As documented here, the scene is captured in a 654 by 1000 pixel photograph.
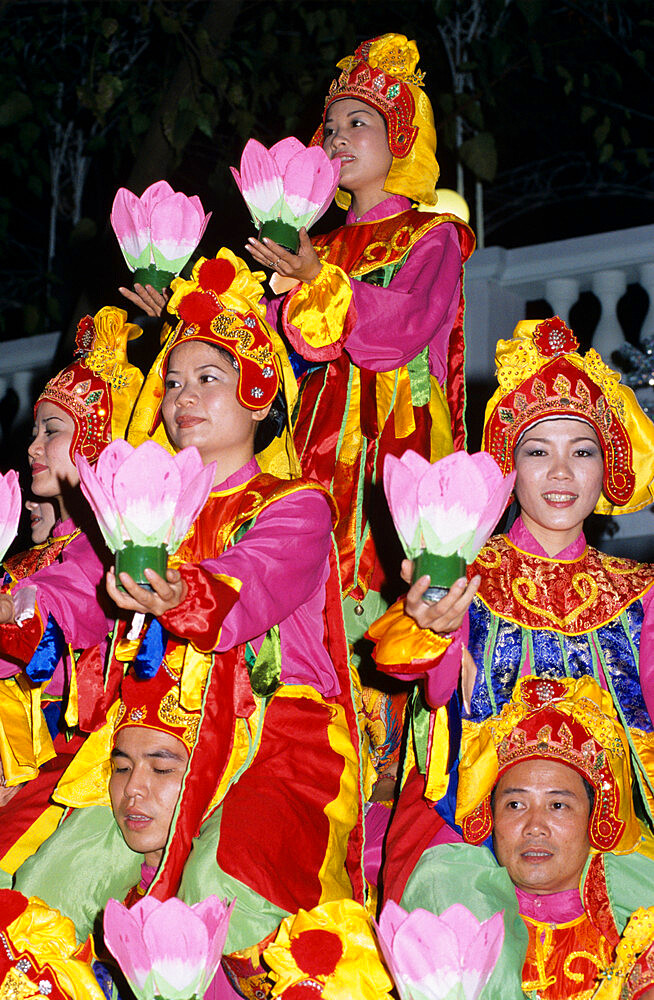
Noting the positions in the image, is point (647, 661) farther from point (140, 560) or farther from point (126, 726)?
point (140, 560)

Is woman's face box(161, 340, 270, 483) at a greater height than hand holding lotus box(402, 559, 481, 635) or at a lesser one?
greater

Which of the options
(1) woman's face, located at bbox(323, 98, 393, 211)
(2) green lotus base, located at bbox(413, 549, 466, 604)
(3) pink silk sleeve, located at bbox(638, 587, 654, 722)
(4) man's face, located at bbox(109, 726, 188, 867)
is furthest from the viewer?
(1) woman's face, located at bbox(323, 98, 393, 211)

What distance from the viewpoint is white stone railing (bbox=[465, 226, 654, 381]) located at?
595 cm

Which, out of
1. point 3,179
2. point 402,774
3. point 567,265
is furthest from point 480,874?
point 3,179

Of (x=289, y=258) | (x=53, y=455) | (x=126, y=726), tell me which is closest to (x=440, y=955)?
(x=126, y=726)

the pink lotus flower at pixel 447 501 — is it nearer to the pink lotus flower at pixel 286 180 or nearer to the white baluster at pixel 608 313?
the pink lotus flower at pixel 286 180

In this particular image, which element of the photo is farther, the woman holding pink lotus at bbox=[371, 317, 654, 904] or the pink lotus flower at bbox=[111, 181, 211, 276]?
the pink lotus flower at bbox=[111, 181, 211, 276]

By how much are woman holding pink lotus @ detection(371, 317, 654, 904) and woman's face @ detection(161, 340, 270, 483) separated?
0.62 meters

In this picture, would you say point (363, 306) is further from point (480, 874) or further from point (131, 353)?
point (131, 353)

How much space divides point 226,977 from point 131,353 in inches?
131

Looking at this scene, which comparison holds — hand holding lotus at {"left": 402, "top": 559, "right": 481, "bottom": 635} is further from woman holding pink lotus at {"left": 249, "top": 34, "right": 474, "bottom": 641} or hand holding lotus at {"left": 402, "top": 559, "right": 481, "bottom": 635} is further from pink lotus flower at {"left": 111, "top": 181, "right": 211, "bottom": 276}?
pink lotus flower at {"left": 111, "top": 181, "right": 211, "bottom": 276}

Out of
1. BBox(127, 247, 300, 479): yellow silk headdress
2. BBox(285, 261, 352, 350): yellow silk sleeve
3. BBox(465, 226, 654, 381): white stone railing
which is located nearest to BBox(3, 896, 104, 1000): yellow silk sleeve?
BBox(127, 247, 300, 479): yellow silk headdress

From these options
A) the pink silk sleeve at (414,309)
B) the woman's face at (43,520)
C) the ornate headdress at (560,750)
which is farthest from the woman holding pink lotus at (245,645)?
the woman's face at (43,520)

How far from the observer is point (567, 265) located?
19.9ft
